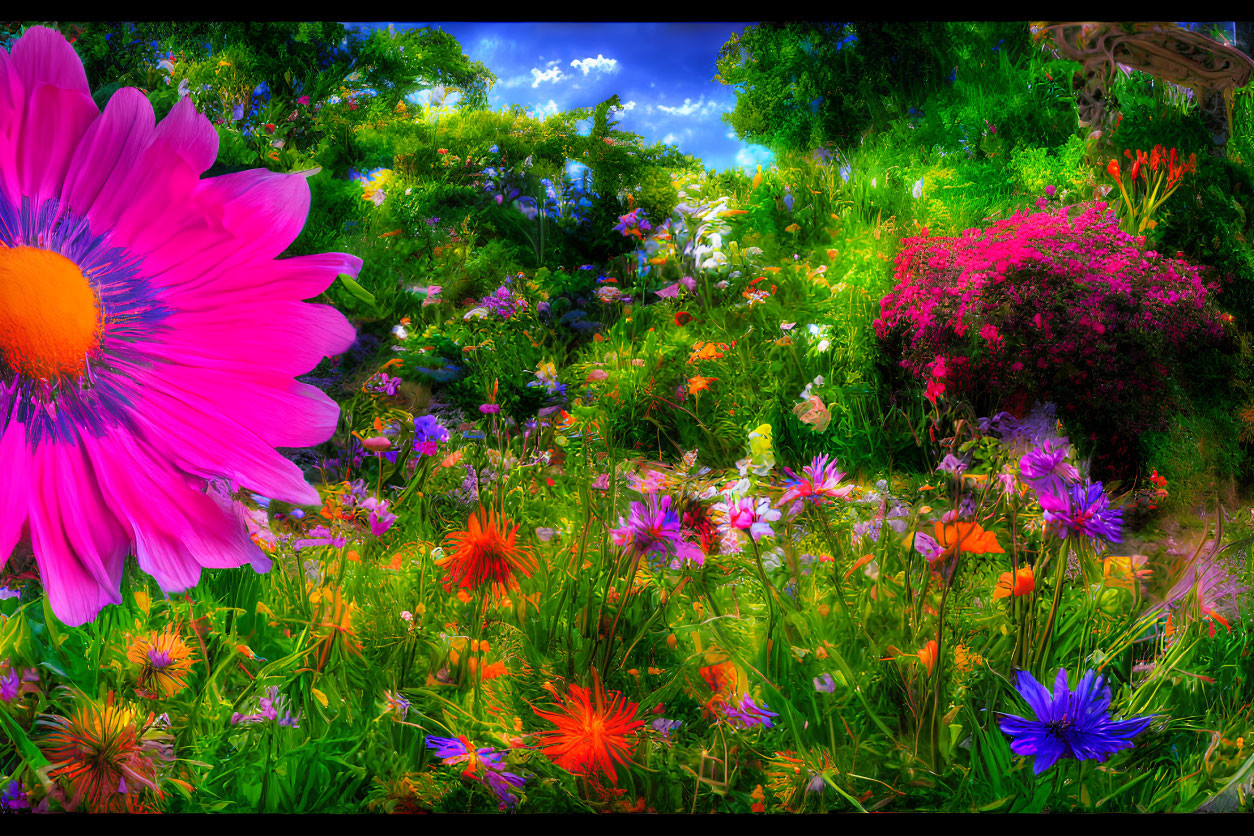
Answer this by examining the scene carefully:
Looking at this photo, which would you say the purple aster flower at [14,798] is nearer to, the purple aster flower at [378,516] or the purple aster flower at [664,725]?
the purple aster flower at [378,516]

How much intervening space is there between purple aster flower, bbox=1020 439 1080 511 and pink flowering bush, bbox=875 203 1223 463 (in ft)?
0.88

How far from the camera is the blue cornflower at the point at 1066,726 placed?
1.45 m

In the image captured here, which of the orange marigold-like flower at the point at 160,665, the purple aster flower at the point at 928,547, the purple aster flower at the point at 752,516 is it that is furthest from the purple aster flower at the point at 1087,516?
the orange marigold-like flower at the point at 160,665

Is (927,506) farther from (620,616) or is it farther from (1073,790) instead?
(620,616)

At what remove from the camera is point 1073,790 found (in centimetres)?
154

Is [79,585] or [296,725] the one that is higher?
[79,585]

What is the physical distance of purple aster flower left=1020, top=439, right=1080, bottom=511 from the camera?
1.52 m

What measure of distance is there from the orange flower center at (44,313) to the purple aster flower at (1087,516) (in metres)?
2.02

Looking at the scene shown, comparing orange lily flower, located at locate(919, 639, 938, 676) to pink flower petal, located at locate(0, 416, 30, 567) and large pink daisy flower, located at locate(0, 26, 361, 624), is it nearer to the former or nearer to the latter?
large pink daisy flower, located at locate(0, 26, 361, 624)

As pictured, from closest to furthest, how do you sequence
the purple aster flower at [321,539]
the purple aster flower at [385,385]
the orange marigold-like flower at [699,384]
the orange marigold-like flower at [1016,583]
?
1. the orange marigold-like flower at [1016,583]
2. the purple aster flower at [321,539]
3. the purple aster flower at [385,385]
4. the orange marigold-like flower at [699,384]

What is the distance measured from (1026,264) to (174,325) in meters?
1.95

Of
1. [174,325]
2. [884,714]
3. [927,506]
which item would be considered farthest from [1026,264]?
[174,325]

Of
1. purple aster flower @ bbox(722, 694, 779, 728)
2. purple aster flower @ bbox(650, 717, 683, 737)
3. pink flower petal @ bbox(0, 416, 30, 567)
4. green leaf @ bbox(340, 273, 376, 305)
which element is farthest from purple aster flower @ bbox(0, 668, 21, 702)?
purple aster flower @ bbox(722, 694, 779, 728)

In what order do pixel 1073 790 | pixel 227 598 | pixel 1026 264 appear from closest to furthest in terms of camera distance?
pixel 1073 790
pixel 227 598
pixel 1026 264
